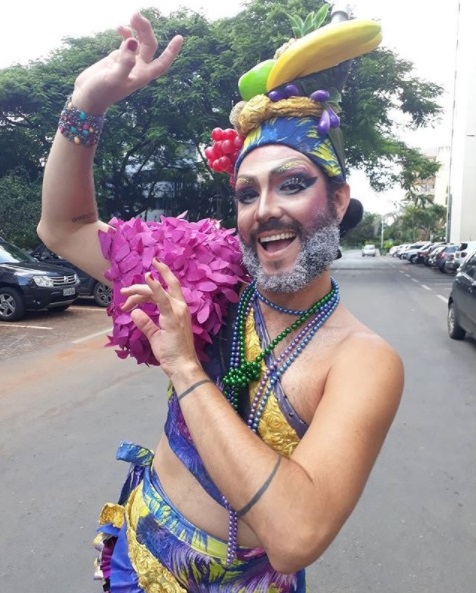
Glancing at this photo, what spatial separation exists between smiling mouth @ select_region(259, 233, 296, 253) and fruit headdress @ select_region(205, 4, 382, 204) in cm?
21

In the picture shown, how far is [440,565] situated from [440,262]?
2698 centimetres

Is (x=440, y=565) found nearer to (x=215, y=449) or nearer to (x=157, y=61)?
(x=215, y=449)

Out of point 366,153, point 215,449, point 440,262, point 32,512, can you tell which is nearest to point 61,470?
point 32,512

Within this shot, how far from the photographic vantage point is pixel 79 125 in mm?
1466

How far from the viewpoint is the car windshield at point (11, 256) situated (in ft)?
33.0

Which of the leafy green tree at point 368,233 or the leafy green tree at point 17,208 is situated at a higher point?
the leafy green tree at point 17,208

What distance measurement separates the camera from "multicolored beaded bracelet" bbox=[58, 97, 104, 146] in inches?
57.7

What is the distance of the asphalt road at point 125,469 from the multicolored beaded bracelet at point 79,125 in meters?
2.12

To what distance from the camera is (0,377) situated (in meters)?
6.07

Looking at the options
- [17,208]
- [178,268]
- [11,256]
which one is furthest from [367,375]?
[17,208]

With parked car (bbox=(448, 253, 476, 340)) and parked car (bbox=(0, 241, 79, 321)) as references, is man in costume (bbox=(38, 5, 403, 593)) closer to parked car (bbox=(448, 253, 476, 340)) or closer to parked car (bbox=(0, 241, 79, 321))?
parked car (bbox=(448, 253, 476, 340))

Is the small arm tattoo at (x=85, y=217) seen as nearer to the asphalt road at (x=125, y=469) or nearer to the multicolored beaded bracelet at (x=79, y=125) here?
the multicolored beaded bracelet at (x=79, y=125)

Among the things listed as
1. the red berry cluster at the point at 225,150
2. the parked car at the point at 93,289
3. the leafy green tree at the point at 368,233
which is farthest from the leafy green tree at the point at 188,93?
the leafy green tree at the point at 368,233

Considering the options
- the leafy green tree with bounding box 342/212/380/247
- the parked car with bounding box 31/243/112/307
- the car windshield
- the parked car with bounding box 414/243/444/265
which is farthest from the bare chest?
the leafy green tree with bounding box 342/212/380/247
